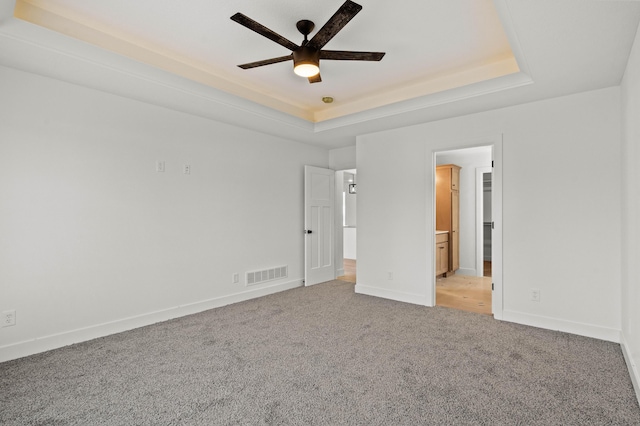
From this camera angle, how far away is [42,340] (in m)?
2.86

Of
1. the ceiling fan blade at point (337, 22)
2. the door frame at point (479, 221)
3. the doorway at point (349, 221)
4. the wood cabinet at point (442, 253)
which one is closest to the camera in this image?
the ceiling fan blade at point (337, 22)

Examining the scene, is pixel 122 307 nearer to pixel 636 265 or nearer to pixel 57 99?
pixel 57 99

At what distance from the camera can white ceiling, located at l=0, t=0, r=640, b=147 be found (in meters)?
2.27

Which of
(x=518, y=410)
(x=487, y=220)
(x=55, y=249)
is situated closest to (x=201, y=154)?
(x=55, y=249)

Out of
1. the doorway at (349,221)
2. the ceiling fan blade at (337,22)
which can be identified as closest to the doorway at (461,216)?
the doorway at (349,221)

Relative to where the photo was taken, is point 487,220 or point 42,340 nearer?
point 42,340

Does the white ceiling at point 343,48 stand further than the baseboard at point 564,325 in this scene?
No

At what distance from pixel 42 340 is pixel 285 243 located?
3057 millimetres

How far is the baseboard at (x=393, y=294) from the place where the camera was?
14.1 feet

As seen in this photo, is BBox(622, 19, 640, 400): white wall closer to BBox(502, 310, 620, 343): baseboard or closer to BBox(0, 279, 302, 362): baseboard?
BBox(502, 310, 620, 343): baseboard

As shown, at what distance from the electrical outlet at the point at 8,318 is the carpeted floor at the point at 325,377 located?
0.32 meters

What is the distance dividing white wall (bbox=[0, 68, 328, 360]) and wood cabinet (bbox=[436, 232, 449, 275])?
301cm

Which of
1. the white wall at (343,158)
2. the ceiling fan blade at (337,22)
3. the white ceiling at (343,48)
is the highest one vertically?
the white ceiling at (343,48)

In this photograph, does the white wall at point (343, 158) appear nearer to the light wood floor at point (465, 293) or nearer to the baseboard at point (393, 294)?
the baseboard at point (393, 294)
